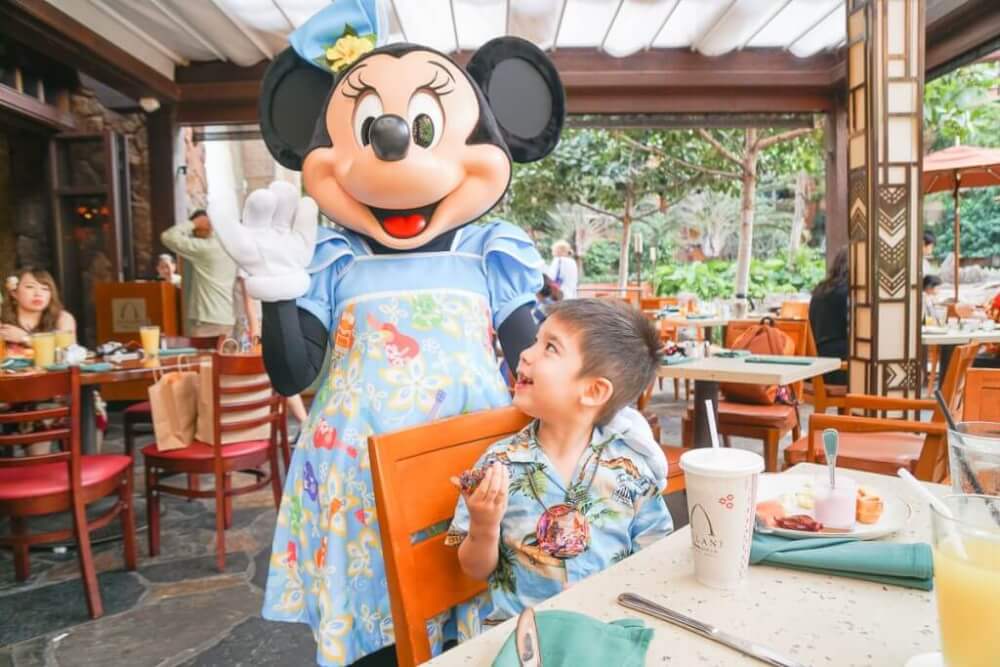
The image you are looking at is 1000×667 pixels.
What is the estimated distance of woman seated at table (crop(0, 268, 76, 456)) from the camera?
3797 millimetres

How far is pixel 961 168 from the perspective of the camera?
19.6 feet

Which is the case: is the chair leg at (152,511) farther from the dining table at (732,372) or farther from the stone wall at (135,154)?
the stone wall at (135,154)

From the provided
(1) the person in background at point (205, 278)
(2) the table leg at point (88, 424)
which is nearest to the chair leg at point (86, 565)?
(2) the table leg at point (88, 424)

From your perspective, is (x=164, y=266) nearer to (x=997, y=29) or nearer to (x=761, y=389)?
(x=761, y=389)

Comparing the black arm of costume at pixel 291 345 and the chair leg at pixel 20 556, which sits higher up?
the black arm of costume at pixel 291 345

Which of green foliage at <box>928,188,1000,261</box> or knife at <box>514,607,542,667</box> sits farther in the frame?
green foliage at <box>928,188,1000,261</box>

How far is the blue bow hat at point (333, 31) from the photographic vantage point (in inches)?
65.5

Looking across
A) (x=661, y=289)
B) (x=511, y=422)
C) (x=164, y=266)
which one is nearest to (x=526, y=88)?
(x=511, y=422)

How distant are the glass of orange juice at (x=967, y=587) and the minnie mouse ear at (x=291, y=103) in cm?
155

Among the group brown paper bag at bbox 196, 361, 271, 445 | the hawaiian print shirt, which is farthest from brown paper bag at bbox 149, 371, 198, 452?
the hawaiian print shirt

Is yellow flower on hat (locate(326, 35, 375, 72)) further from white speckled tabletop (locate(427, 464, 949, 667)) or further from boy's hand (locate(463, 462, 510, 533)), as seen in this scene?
white speckled tabletop (locate(427, 464, 949, 667))

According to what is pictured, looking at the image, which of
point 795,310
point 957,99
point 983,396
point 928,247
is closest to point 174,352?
point 983,396

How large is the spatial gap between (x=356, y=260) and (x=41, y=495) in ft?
6.00

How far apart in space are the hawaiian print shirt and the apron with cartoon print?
244 millimetres
